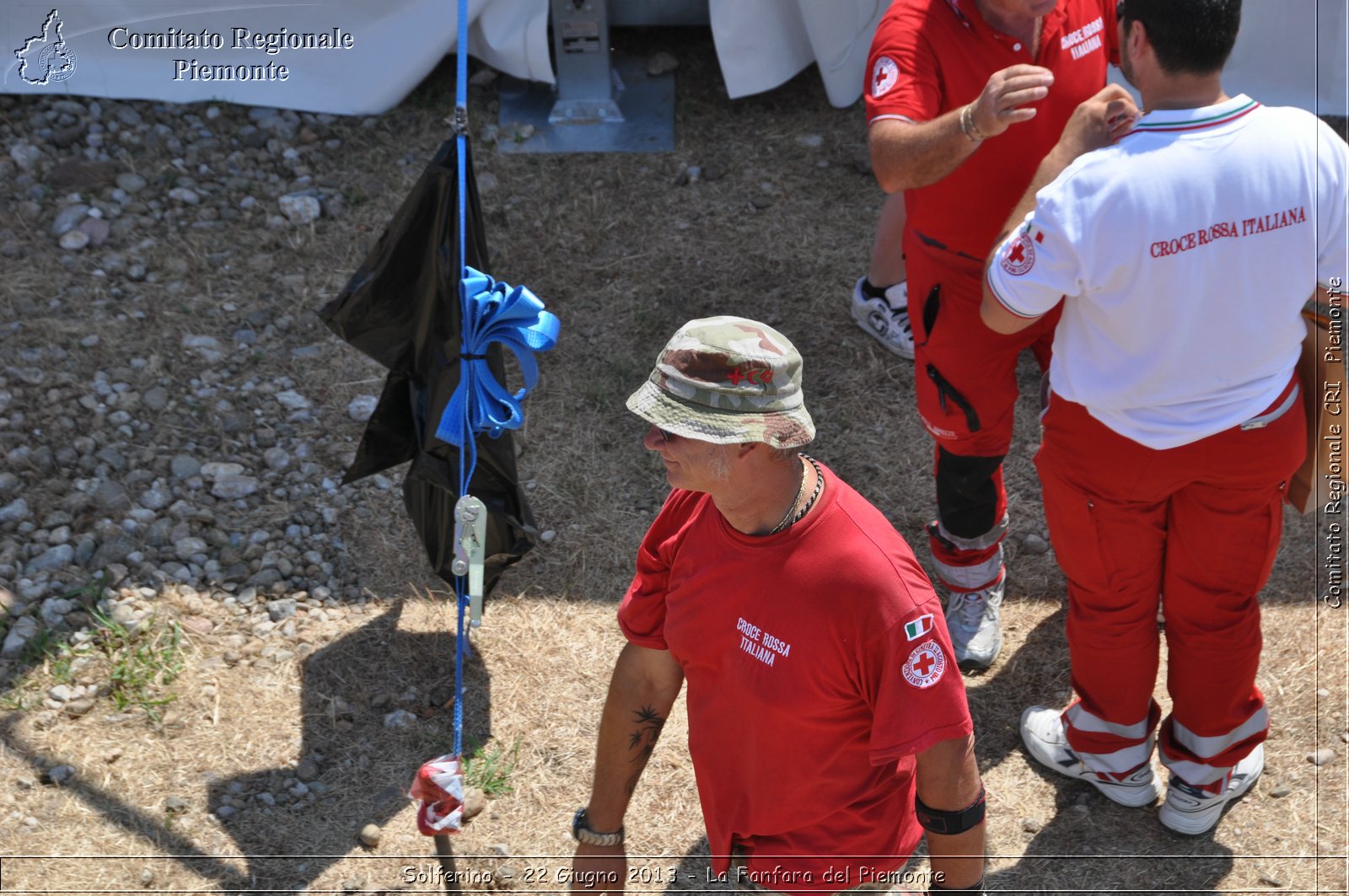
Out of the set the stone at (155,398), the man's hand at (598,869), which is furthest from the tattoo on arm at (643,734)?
the stone at (155,398)

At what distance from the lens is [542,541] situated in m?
4.43

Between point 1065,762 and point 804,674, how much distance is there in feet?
5.61

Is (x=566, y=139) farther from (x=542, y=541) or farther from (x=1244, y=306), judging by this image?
(x=1244, y=306)

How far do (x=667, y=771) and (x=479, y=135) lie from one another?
3.64m

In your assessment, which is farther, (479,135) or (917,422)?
(479,135)

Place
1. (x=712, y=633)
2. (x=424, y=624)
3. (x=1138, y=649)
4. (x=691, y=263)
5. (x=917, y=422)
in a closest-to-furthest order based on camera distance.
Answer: (x=712, y=633) < (x=1138, y=649) < (x=424, y=624) < (x=917, y=422) < (x=691, y=263)

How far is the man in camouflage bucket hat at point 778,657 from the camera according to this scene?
7.29 feet

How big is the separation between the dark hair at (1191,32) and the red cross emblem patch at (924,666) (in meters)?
1.42

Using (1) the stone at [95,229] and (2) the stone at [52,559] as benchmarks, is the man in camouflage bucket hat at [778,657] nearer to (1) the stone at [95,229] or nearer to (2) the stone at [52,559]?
(2) the stone at [52,559]

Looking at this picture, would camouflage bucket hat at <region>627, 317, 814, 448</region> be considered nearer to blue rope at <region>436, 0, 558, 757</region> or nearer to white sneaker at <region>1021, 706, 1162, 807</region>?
A: blue rope at <region>436, 0, 558, 757</region>

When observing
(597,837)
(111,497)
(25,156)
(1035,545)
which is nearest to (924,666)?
(597,837)

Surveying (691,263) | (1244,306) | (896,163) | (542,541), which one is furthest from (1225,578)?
(691,263)

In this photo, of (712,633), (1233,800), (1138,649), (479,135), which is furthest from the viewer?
(479,135)

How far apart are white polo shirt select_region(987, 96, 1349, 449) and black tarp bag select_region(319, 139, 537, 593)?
4.93 feet
